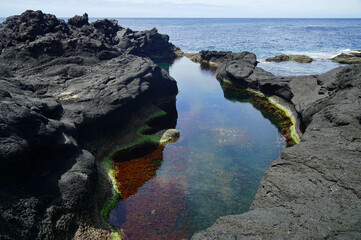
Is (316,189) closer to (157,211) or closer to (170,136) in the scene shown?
(157,211)

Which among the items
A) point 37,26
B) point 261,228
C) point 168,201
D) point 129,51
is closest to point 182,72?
point 129,51

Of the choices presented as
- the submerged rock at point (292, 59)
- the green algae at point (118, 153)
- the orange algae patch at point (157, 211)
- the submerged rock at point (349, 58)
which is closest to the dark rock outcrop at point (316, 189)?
the orange algae patch at point (157, 211)

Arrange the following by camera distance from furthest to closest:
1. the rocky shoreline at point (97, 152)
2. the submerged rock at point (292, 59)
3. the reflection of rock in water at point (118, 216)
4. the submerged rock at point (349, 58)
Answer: the submerged rock at point (292, 59) < the submerged rock at point (349, 58) < the reflection of rock in water at point (118, 216) < the rocky shoreline at point (97, 152)

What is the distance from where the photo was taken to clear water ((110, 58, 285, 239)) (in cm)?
1338

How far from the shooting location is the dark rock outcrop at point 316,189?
301 inches

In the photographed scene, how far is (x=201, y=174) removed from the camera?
17.5 metres

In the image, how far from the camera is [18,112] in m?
10.8

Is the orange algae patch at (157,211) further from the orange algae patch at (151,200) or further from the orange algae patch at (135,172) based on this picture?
the orange algae patch at (135,172)

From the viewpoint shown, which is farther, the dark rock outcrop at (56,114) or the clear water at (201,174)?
the clear water at (201,174)

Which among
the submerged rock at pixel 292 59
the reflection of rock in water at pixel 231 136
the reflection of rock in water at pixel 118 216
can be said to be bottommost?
the submerged rock at pixel 292 59

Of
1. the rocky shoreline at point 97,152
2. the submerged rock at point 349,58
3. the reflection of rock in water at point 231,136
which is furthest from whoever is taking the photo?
the submerged rock at point 349,58

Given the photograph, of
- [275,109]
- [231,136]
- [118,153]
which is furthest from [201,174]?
[275,109]

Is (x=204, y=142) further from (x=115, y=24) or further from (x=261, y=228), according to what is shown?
(x=115, y=24)

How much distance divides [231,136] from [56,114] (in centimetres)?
1445
